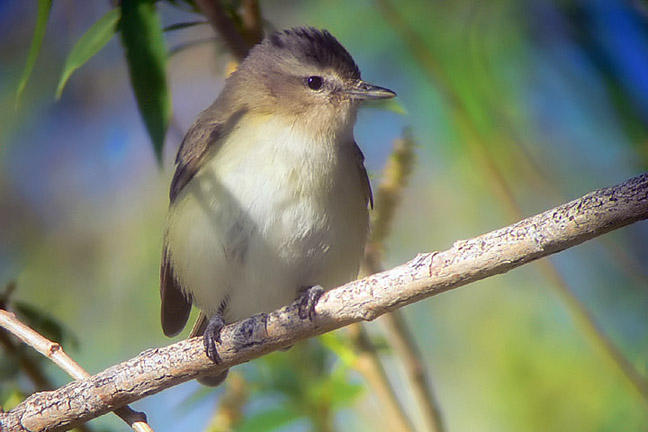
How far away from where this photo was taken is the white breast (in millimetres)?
2936

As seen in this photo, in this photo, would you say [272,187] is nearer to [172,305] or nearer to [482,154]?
[172,305]

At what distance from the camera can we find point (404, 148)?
2971 mm

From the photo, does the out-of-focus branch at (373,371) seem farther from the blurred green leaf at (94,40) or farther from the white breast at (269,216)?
the blurred green leaf at (94,40)

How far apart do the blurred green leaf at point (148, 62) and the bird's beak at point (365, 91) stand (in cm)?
76

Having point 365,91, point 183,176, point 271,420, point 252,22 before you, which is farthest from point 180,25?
point 271,420

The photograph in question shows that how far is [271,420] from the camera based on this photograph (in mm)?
3098

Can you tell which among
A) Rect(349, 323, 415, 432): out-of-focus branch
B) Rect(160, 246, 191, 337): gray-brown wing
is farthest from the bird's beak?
Rect(160, 246, 191, 337): gray-brown wing

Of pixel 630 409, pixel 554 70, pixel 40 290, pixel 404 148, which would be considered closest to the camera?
pixel 404 148

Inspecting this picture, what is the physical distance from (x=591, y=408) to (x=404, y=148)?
4.96 feet

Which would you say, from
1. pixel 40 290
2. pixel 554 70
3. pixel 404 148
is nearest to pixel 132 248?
pixel 40 290

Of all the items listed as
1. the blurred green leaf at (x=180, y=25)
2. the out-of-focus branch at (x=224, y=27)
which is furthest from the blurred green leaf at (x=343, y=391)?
the blurred green leaf at (x=180, y=25)

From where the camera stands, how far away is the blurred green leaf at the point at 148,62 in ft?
9.34

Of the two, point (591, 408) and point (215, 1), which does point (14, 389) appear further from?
point (591, 408)

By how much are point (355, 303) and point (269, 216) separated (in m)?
0.87
